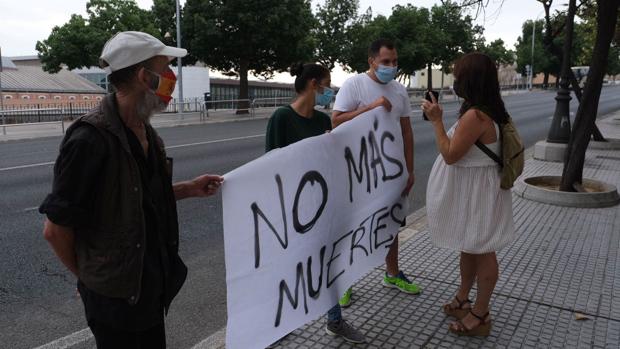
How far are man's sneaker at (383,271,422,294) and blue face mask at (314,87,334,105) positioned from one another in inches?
58.4

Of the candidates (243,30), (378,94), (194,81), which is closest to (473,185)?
(378,94)

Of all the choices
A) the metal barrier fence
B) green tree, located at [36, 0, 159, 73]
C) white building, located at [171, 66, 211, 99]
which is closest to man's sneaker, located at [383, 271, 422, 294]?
the metal barrier fence

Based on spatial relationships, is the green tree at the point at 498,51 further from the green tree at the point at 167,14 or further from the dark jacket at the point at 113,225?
the dark jacket at the point at 113,225

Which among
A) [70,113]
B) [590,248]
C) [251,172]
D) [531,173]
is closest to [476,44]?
[70,113]

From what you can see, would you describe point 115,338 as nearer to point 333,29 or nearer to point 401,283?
point 401,283

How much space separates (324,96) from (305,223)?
3.48 feet

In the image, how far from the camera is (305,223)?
2721 millimetres

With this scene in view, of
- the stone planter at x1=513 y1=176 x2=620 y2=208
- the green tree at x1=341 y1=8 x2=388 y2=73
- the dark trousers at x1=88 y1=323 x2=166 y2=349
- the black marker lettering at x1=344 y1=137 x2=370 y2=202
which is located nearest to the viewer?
the dark trousers at x1=88 y1=323 x2=166 y2=349

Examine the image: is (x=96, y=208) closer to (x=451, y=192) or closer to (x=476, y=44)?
(x=451, y=192)

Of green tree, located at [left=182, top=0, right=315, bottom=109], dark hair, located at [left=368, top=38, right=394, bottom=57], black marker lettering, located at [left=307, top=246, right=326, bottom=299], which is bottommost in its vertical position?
black marker lettering, located at [left=307, top=246, right=326, bottom=299]

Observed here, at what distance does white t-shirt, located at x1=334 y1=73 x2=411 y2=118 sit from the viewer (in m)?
3.64

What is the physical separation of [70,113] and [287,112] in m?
22.5

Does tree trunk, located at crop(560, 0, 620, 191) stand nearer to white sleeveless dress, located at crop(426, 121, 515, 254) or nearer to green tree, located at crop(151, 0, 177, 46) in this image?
white sleeveless dress, located at crop(426, 121, 515, 254)

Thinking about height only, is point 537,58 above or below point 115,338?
above
